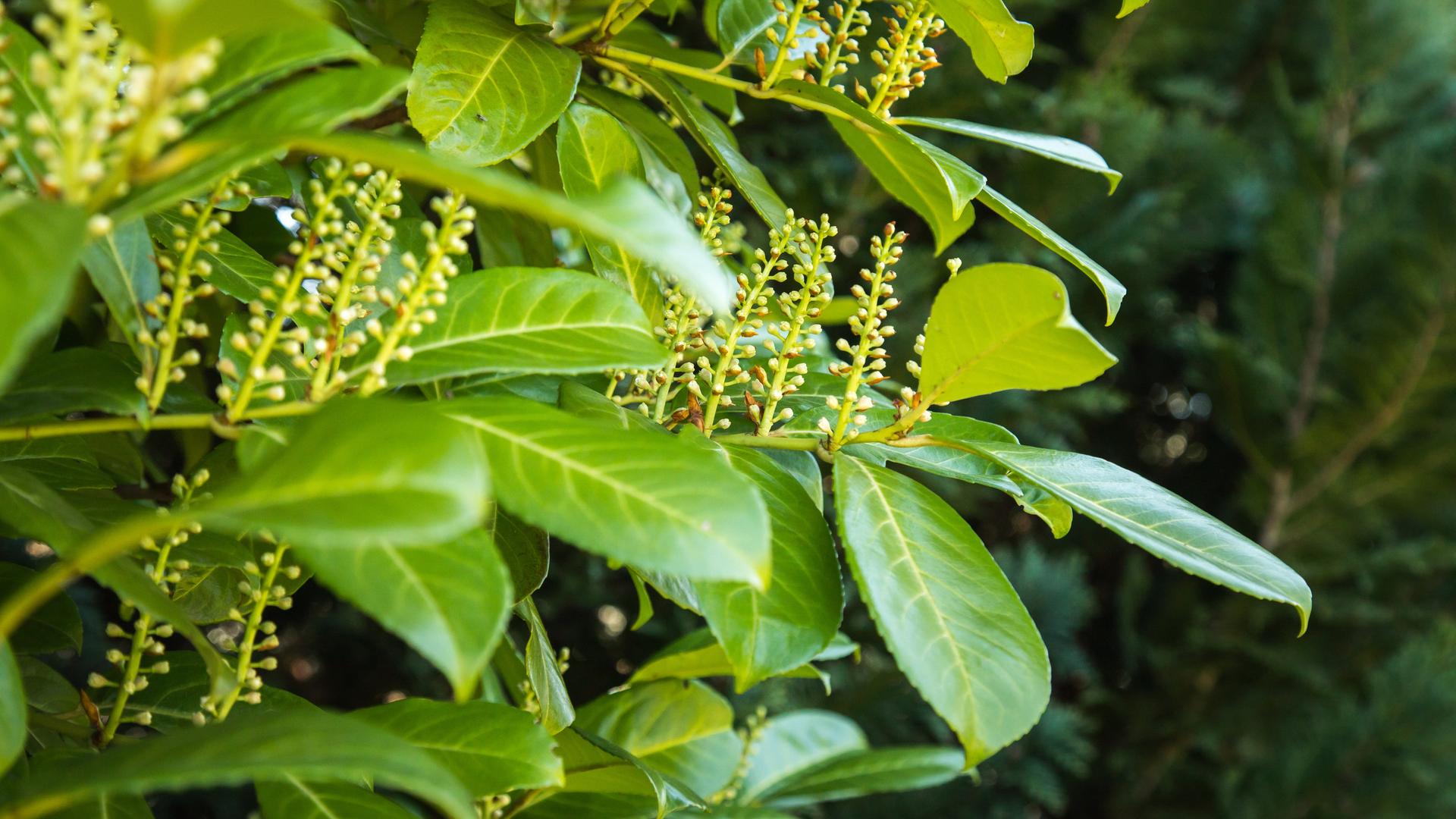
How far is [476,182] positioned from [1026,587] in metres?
2.11

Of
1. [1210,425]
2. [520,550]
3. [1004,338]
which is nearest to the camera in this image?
[1004,338]

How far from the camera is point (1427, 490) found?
8.21ft

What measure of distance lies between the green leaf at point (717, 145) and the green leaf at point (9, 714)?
0.49 meters

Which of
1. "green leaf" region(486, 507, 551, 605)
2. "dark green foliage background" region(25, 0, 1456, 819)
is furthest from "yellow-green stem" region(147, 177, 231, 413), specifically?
"dark green foliage background" region(25, 0, 1456, 819)

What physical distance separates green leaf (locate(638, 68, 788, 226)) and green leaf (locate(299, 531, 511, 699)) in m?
0.38

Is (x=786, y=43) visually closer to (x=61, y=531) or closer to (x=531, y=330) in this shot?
(x=531, y=330)

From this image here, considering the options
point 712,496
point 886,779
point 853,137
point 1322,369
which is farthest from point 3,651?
point 1322,369

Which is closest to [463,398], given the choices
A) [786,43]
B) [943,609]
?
[943,609]

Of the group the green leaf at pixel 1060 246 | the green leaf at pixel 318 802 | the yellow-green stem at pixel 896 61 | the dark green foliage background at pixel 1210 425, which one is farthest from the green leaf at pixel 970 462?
the dark green foliage background at pixel 1210 425

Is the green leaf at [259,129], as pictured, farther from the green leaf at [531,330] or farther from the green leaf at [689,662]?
the green leaf at [689,662]

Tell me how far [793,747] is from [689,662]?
367 mm

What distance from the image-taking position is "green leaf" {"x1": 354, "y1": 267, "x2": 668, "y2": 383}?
0.54 metres

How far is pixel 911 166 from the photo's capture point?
2.54 ft

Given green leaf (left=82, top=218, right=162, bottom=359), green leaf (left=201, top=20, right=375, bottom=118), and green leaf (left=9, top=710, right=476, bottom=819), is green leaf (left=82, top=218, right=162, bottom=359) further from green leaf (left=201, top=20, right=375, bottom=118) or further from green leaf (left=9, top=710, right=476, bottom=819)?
green leaf (left=9, top=710, right=476, bottom=819)
